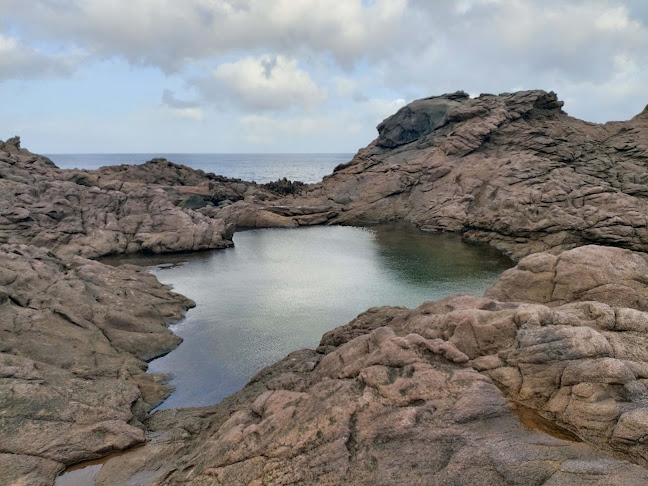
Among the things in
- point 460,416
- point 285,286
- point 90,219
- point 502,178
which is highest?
point 502,178

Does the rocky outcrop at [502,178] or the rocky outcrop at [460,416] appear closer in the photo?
the rocky outcrop at [460,416]

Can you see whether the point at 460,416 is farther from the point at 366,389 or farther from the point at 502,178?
the point at 502,178

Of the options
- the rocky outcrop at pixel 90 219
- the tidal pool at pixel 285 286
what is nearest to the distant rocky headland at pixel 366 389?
the tidal pool at pixel 285 286

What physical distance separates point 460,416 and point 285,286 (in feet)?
96.7

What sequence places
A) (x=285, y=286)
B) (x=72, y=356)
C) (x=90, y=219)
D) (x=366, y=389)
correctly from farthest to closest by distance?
Answer: (x=90, y=219), (x=285, y=286), (x=72, y=356), (x=366, y=389)

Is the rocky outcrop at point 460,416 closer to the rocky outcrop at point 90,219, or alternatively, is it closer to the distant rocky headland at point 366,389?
the distant rocky headland at point 366,389

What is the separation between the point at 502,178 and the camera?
63.2m

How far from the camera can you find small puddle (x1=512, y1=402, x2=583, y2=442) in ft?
34.7

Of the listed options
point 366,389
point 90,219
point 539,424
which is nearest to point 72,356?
point 366,389

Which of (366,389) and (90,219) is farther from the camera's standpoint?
(90,219)

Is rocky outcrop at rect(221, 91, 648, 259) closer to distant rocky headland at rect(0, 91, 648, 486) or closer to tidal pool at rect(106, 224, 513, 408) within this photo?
tidal pool at rect(106, 224, 513, 408)

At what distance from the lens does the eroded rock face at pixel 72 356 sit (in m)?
14.7

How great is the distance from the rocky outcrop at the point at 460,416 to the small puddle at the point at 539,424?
34 mm

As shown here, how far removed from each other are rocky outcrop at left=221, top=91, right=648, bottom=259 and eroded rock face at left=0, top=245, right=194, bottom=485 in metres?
39.3
